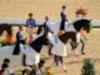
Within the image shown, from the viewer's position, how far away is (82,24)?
1211 cm

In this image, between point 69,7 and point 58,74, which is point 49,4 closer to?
point 69,7

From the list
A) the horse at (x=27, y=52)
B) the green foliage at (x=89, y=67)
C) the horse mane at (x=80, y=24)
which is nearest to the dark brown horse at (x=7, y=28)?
the horse at (x=27, y=52)

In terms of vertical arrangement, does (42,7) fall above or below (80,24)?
above

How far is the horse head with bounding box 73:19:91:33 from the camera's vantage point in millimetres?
12008

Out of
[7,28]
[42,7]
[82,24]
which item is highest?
[42,7]

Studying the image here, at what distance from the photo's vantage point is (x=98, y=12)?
18.9 metres

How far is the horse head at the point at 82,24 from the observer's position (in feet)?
39.4

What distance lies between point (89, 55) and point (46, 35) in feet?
9.30

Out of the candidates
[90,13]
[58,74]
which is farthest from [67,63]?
[90,13]

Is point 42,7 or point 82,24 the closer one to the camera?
point 82,24

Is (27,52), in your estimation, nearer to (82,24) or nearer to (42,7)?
(82,24)

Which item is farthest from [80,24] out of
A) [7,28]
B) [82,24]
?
[7,28]

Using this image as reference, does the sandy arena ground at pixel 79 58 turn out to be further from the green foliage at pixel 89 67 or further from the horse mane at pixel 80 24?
the green foliage at pixel 89 67

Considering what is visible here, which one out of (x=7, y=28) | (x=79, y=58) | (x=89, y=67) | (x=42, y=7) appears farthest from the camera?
(x=42, y=7)
